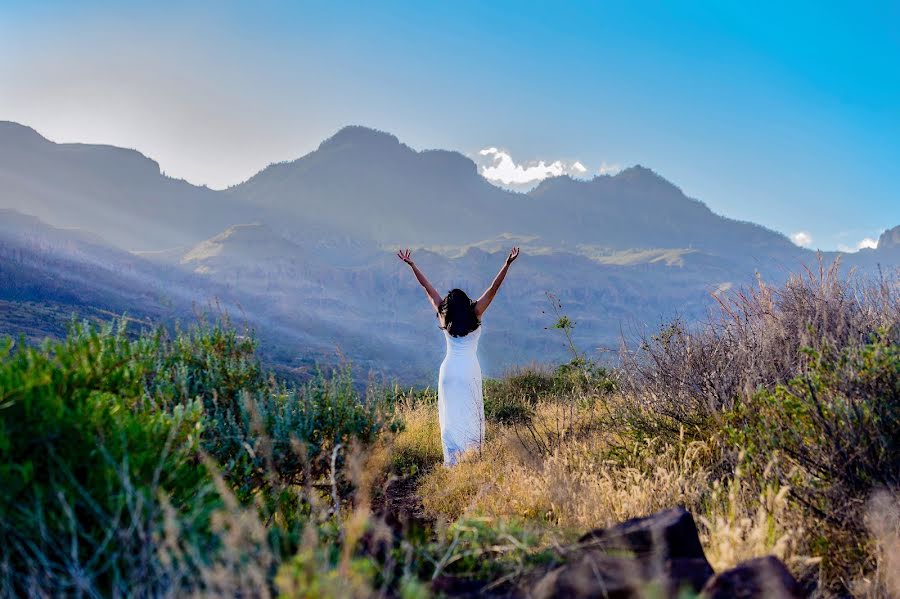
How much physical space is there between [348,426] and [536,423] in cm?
490

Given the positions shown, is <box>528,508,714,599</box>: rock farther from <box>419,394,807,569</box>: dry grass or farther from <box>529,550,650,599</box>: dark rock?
<box>419,394,807,569</box>: dry grass

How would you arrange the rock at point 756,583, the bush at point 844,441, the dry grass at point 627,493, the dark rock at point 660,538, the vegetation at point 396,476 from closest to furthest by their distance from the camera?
1. the rock at point 756,583
2. the vegetation at point 396,476
3. the dark rock at point 660,538
4. the dry grass at point 627,493
5. the bush at point 844,441

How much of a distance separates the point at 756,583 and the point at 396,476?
2.91 m

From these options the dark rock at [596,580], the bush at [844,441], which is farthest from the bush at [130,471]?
the bush at [844,441]

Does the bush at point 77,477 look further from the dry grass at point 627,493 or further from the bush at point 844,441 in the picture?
the bush at point 844,441

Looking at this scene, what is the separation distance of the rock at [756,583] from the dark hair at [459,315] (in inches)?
246

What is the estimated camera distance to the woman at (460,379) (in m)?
8.87

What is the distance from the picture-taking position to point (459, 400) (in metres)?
8.91

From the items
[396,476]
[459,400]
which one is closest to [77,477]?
[396,476]

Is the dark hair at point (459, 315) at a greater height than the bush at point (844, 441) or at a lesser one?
greater

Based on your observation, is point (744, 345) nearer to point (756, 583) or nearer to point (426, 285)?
point (426, 285)

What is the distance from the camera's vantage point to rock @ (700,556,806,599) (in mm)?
Answer: 2666

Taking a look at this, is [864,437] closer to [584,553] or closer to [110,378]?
[584,553]

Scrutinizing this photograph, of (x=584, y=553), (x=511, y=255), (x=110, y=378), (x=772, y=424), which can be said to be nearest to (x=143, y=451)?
(x=110, y=378)
